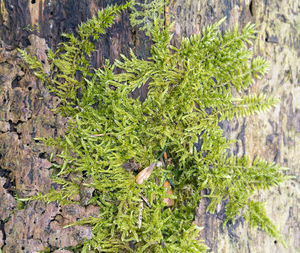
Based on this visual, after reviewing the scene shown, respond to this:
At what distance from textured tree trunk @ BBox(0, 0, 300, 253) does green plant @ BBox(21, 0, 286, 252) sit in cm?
6

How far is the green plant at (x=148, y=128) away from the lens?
1497 mm

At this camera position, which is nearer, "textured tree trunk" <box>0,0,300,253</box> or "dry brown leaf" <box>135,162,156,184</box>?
"textured tree trunk" <box>0,0,300,253</box>

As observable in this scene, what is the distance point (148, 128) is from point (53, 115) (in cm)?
55

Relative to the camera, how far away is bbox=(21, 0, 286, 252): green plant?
150 centimetres

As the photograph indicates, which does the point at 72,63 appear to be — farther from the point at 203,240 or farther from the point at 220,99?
the point at 203,240

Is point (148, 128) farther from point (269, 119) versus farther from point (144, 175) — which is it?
point (269, 119)

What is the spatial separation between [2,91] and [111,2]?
0.80 m

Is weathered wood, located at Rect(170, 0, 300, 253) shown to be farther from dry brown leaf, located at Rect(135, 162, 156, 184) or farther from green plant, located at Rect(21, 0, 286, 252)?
dry brown leaf, located at Rect(135, 162, 156, 184)

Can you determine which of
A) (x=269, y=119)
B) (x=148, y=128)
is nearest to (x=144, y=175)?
(x=148, y=128)

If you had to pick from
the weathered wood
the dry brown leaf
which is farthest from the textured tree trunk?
the dry brown leaf

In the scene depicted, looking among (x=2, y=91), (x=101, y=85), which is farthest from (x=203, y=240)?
(x=2, y=91)

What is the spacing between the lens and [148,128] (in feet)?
5.10

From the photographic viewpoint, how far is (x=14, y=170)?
1.46 metres

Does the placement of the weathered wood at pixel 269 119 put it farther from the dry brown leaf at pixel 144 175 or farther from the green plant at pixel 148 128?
the dry brown leaf at pixel 144 175
